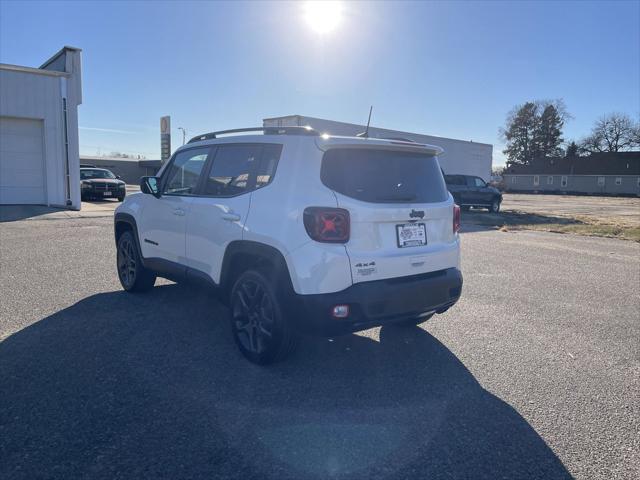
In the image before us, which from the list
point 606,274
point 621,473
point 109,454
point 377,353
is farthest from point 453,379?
point 606,274

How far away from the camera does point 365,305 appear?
11.5 feet

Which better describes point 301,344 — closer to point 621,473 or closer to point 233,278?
point 233,278

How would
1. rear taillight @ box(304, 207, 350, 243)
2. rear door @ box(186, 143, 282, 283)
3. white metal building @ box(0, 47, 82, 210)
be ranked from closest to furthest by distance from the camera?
rear taillight @ box(304, 207, 350, 243)
rear door @ box(186, 143, 282, 283)
white metal building @ box(0, 47, 82, 210)

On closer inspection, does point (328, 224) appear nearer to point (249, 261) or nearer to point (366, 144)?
point (366, 144)

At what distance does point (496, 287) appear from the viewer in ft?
22.8

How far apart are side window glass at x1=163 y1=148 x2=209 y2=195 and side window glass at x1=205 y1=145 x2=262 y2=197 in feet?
0.92

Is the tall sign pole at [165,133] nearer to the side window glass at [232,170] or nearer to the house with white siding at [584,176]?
the side window glass at [232,170]

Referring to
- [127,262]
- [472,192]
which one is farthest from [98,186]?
[127,262]

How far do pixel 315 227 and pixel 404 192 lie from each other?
890 mm

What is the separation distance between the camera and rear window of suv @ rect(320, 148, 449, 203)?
3.65m

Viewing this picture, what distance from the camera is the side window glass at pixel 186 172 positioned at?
194 inches

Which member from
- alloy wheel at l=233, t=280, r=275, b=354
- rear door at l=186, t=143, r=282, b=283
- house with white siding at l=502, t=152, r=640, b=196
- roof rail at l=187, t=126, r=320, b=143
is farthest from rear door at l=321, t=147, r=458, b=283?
house with white siding at l=502, t=152, r=640, b=196

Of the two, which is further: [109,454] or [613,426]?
[613,426]

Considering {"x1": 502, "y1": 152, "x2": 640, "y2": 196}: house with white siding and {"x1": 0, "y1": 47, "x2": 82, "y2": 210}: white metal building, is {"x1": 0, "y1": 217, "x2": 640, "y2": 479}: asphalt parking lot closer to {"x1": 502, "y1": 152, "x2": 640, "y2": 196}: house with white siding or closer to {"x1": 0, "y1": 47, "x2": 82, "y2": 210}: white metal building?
{"x1": 0, "y1": 47, "x2": 82, "y2": 210}: white metal building
